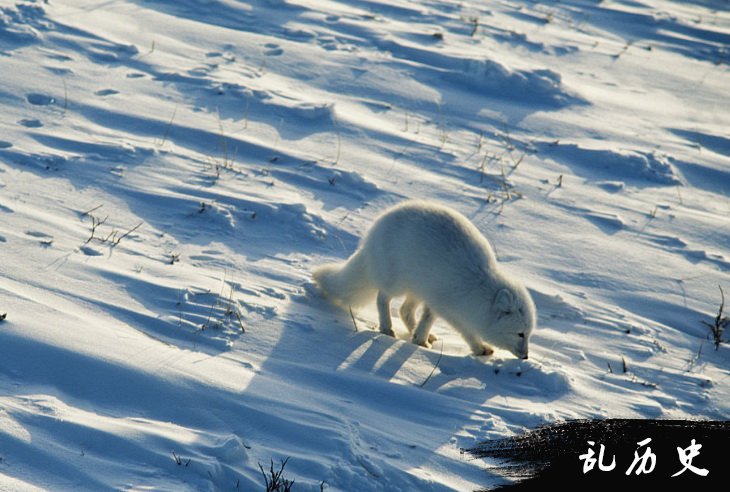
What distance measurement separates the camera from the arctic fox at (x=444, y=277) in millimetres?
5082

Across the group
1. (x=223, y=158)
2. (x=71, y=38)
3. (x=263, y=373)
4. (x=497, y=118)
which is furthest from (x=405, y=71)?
(x=263, y=373)

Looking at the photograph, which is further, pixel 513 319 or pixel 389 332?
pixel 389 332

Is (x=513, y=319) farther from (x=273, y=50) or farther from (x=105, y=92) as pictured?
(x=273, y=50)

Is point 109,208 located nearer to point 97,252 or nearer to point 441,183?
point 97,252

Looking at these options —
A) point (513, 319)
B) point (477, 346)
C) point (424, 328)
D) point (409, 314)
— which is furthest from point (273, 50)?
point (513, 319)

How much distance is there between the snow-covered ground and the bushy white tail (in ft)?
0.34

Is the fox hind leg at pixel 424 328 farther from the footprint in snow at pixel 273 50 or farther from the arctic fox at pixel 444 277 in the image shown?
the footprint in snow at pixel 273 50

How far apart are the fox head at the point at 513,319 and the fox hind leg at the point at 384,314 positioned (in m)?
0.68

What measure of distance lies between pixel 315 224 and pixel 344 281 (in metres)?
0.94

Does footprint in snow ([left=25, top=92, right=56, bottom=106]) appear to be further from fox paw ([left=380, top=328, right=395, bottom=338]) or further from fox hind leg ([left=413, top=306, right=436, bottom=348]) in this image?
fox hind leg ([left=413, top=306, right=436, bottom=348])

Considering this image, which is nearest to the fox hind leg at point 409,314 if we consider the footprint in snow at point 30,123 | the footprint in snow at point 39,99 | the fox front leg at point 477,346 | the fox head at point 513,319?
the fox front leg at point 477,346

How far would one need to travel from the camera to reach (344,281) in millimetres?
5273

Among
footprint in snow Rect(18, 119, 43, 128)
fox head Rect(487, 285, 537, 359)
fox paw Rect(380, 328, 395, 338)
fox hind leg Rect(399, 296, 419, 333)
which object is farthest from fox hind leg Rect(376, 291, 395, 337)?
footprint in snow Rect(18, 119, 43, 128)

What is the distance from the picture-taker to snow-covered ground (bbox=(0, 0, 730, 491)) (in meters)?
3.69
